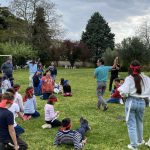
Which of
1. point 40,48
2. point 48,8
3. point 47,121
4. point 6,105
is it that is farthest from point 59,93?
point 40,48

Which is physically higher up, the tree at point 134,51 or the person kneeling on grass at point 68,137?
the tree at point 134,51

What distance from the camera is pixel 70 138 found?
10.1 m

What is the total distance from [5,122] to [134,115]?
332 cm

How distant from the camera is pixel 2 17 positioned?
241ft

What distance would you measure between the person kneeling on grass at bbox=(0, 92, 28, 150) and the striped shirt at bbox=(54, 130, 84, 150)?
2.54 m

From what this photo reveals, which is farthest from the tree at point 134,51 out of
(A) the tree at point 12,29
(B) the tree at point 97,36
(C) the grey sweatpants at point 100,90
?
(B) the tree at point 97,36

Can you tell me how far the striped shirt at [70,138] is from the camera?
9938mm

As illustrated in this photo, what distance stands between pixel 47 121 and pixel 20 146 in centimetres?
470

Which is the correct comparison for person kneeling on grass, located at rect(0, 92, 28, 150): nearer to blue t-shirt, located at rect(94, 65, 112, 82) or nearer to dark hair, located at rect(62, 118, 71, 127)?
dark hair, located at rect(62, 118, 71, 127)

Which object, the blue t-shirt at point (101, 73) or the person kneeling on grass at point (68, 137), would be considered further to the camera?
the blue t-shirt at point (101, 73)

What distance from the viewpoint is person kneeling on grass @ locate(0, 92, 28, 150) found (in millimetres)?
7344

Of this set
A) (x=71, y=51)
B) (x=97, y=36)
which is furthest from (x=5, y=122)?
(x=97, y=36)

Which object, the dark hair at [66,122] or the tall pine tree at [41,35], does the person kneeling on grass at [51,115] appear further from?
the tall pine tree at [41,35]

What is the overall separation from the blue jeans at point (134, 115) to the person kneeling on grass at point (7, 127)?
288 centimetres
